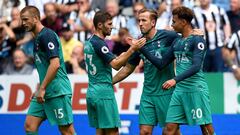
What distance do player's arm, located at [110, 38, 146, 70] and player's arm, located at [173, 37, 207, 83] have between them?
2.08 feet

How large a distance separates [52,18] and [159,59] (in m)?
6.20

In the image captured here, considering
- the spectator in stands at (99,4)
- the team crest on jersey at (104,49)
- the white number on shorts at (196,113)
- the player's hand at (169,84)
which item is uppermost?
the spectator in stands at (99,4)

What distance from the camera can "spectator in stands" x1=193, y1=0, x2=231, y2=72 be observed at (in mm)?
16219

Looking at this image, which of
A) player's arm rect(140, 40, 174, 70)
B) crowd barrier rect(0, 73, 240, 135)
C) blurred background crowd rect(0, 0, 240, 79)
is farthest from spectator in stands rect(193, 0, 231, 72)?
player's arm rect(140, 40, 174, 70)

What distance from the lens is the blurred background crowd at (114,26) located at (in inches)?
640

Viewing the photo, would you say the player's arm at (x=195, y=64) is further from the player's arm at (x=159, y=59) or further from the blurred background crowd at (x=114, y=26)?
the blurred background crowd at (x=114, y=26)

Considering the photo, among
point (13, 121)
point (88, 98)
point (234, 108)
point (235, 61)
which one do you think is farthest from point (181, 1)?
point (88, 98)

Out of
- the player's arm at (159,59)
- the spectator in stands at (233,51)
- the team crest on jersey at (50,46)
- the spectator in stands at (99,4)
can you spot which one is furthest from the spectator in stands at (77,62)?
the team crest on jersey at (50,46)

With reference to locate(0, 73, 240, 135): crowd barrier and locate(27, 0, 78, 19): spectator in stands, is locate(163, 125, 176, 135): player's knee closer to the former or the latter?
locate(0, 73, 240, 135): crowd barrier

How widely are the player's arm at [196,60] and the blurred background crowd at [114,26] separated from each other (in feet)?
12.2

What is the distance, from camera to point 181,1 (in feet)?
55.9

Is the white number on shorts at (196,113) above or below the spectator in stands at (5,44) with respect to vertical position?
below

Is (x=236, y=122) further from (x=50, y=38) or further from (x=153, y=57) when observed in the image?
(x=50, y=38)

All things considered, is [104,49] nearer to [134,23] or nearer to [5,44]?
[134,23]
